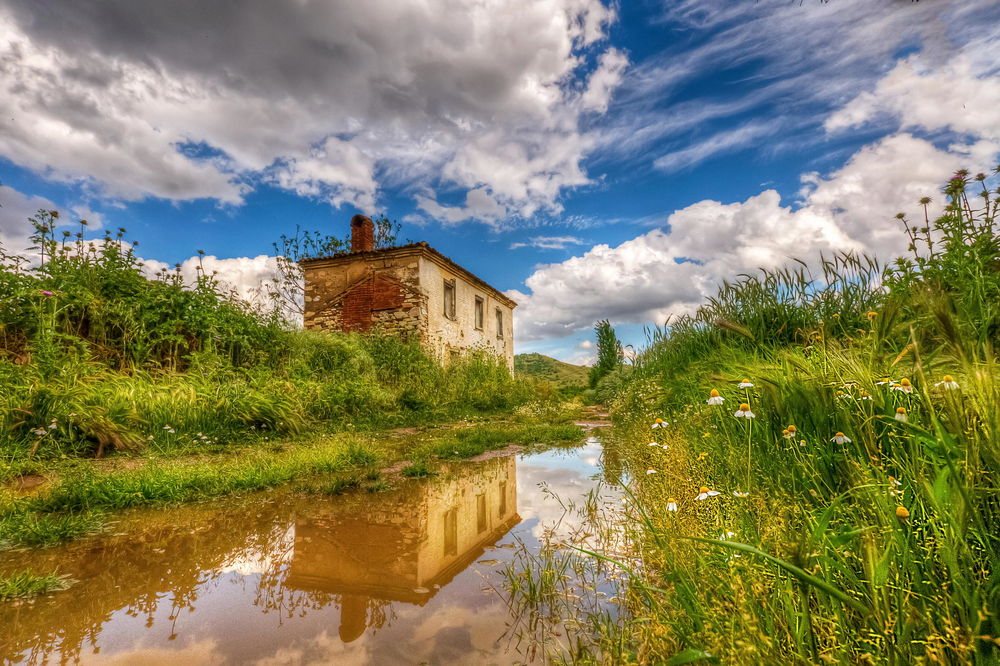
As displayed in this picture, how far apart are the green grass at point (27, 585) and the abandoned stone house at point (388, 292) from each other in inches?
498

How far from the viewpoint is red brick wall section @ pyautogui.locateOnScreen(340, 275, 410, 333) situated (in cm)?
1550

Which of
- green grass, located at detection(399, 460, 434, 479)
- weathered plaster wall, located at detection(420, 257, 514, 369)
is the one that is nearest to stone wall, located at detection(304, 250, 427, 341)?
weathered plaster wall, located at detection(420, 257, 514, 369)

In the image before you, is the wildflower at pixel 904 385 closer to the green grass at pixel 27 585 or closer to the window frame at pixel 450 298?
the green grass at pixel 27 585

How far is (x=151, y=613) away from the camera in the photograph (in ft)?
6.99

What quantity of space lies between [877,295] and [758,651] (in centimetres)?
513

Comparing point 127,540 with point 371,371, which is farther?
point 371,371

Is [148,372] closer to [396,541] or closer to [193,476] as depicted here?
[193,476]

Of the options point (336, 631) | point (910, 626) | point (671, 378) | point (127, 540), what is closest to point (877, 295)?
point (671, 378)

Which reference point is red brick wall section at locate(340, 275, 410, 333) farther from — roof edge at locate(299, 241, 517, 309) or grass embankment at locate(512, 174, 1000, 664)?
grass embankment at locate(512, 174, 1000, 664)

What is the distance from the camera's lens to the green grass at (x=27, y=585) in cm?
219

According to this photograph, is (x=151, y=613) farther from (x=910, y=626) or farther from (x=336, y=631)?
(x=910, y=626)

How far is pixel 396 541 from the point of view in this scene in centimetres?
303

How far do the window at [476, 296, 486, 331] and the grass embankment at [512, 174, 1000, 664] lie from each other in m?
16.3

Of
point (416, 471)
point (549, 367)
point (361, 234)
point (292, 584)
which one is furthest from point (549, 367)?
point (292, 584)
